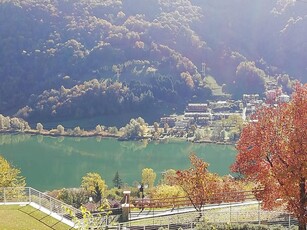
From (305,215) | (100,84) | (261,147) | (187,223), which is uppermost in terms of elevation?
(100,84)

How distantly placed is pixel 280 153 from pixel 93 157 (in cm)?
8930

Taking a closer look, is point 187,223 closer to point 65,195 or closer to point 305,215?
point 305,215

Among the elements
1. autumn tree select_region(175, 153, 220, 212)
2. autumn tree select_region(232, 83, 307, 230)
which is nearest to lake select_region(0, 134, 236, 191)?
autumn tree select_region(175, 153, 220, 212)

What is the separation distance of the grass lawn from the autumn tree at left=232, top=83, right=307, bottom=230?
6.91 m

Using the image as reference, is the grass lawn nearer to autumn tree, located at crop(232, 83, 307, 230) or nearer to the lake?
autumn tree, located at crop(232, 83, 307, 230)

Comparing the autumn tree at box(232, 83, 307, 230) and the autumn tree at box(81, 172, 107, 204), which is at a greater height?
the autumn tree at box(232, 83, 307, 230)

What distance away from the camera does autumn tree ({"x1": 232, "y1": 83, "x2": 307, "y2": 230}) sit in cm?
1307

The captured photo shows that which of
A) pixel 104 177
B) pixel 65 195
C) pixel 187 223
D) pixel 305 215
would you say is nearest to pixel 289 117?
pixel 305 215

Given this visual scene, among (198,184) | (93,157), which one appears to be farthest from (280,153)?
(93,157)

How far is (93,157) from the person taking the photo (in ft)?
331

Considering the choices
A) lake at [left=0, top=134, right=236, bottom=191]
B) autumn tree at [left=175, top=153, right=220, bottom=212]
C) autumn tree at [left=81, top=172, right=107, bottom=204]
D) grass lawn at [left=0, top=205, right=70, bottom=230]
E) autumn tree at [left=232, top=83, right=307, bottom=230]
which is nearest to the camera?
autumn tree at [left=232, top=83, right=307, bottom=230]

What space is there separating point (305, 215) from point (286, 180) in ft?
4.49

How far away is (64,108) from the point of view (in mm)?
174250

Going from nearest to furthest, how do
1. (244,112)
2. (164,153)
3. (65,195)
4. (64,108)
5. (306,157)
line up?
1. (306,157)
2. (65,195)
3. (164,153)
4. (244,112)
5. (64,108)
